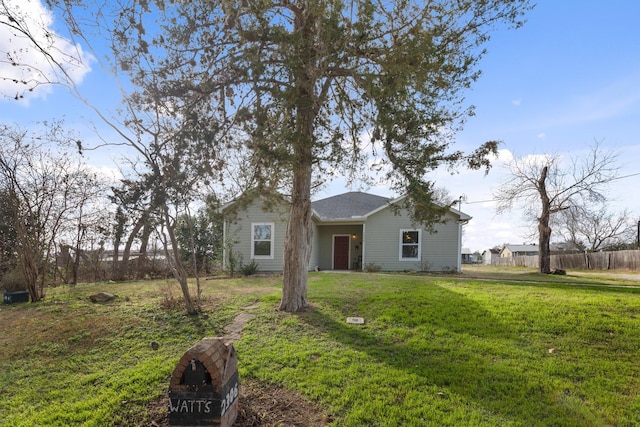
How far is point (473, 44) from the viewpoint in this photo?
569 centimetres

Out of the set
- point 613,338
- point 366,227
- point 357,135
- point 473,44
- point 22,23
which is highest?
point 473,44

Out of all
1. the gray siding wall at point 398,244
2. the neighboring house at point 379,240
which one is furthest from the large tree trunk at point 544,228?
the gray siding wall at point 398,244

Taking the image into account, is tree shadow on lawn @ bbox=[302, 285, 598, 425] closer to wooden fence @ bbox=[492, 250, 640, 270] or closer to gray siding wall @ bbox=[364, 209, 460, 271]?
gray siding wall @ bbox=[364, 209, 460, 271]

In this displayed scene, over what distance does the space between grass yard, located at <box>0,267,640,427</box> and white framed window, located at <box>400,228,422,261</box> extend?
25.4 ft

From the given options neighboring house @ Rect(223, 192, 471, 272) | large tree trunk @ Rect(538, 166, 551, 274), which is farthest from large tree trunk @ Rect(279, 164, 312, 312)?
large tree trunk @ Rect(538, 166, 551, 274)

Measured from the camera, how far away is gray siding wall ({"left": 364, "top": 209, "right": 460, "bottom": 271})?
1577 cm

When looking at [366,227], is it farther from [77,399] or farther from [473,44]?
[77,399]

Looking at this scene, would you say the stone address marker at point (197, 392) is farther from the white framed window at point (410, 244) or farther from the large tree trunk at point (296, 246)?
the white framed window at point (410, 244)

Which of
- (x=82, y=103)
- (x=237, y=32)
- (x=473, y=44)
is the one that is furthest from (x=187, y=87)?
(x=473, y=44)

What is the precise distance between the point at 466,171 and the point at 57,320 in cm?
879

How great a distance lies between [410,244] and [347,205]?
414 cm

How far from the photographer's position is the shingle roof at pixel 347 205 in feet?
56.3

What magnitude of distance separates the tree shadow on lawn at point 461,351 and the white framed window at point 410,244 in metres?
8.22

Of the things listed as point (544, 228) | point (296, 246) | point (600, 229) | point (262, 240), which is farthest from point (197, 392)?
point (600, 229)
